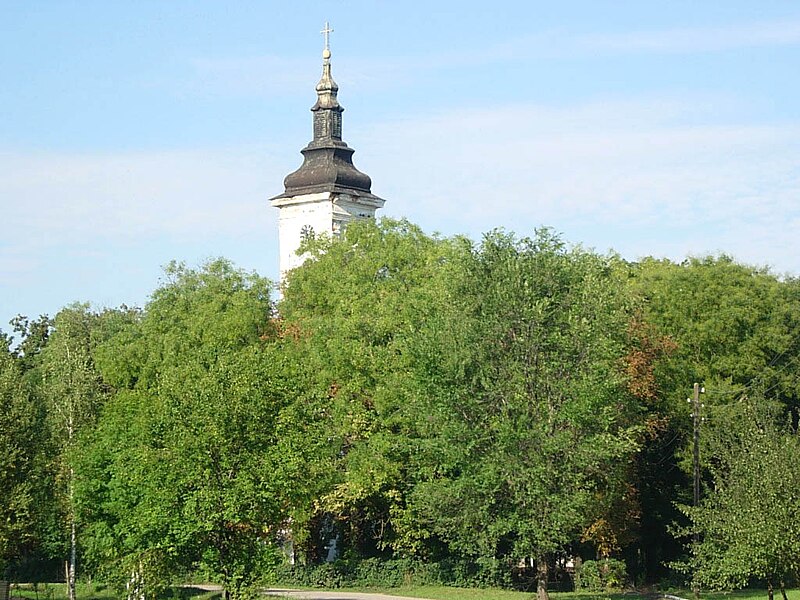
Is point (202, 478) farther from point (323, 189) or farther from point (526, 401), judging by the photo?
point (323, 189)

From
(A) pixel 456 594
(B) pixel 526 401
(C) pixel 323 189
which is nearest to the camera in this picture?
(B) pixel 526 401

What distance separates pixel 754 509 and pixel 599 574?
53.3 ft

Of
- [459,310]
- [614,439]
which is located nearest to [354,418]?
[459,310]

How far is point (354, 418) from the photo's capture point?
4978 cm

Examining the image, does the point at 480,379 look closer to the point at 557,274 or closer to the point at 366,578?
the point at 557,274

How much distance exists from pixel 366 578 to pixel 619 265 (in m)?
17.1

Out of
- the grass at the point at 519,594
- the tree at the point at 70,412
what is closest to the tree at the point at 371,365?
the grass at the point at 519,594

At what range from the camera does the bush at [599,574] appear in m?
47.6

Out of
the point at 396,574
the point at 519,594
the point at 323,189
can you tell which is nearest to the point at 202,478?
the point at 519,594

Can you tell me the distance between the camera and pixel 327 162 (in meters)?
84.1

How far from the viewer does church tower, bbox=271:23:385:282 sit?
83000mm

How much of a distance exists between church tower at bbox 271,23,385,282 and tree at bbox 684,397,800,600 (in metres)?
46.5

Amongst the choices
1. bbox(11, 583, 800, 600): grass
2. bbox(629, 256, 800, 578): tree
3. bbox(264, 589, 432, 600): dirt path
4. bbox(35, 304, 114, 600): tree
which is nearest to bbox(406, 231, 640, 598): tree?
bbox(11, 583, 800, 600): grass

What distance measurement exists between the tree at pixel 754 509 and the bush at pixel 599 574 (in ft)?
27.2
